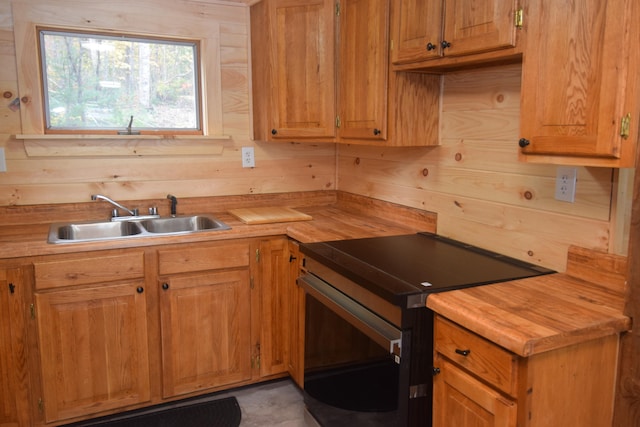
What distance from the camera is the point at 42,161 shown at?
8.64 feet

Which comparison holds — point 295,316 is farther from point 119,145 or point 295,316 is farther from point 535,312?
point 535,312

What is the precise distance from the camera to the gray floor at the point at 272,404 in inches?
96.0

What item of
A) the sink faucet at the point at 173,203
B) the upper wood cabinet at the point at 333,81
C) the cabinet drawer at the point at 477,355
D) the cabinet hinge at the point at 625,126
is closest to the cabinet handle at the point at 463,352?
the cabinet drawer at the point at 477,355

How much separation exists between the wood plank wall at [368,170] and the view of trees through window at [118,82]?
Answer: 0.13 meters

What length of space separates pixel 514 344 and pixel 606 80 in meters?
0.72

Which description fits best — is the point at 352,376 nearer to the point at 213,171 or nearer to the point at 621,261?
the point at 621,261

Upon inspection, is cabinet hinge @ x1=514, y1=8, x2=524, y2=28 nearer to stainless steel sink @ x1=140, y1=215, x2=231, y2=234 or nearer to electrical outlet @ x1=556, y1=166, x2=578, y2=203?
electrical outlet @ x1=556, y1=166, x2=578, y2=203

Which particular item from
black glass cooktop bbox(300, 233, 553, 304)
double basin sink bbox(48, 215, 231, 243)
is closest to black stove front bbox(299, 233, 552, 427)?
black glass cooktop bbox(300, 233, 553, 304)

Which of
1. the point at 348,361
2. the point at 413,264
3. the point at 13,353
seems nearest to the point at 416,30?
the point at 413,264

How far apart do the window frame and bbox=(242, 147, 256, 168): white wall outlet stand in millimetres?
262

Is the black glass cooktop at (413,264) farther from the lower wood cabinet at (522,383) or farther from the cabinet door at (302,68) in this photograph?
the cabinet door at (302,68)

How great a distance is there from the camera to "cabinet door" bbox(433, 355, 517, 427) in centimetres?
136

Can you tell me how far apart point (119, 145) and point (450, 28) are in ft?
5.93

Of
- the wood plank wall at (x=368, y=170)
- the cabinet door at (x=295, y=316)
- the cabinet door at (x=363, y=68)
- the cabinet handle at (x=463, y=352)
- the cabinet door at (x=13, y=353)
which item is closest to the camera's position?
the cabinet handle at (x=463, y=352)
